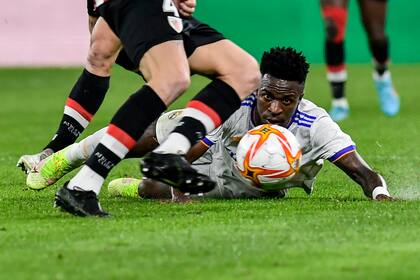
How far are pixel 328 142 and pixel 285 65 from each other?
562 mm

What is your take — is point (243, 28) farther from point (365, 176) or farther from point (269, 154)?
point (269, 154)

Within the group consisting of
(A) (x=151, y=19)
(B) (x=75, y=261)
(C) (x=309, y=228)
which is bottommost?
(C) (x=309, y=228)

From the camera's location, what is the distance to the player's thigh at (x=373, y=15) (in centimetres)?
1462

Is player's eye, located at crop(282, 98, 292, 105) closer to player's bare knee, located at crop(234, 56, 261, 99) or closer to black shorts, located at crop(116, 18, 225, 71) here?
black shorts, located at crop(116, 18, 225, 71)

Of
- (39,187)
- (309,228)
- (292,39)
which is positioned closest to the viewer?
(309,228)

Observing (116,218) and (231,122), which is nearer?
(116,218)

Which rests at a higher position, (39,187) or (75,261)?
(75,261)

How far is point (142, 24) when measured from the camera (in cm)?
648

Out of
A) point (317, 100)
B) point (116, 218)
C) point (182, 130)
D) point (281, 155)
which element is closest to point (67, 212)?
point (116, 218)

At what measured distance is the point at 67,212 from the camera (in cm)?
684

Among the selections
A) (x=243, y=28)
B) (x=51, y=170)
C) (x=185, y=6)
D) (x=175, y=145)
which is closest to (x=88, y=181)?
(x=175, y=145)

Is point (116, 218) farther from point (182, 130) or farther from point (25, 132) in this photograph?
point (25, 132)

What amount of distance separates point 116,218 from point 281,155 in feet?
3.84

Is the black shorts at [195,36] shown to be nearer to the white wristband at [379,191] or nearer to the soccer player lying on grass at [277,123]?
the soccer player lying on grass at [277,123]
